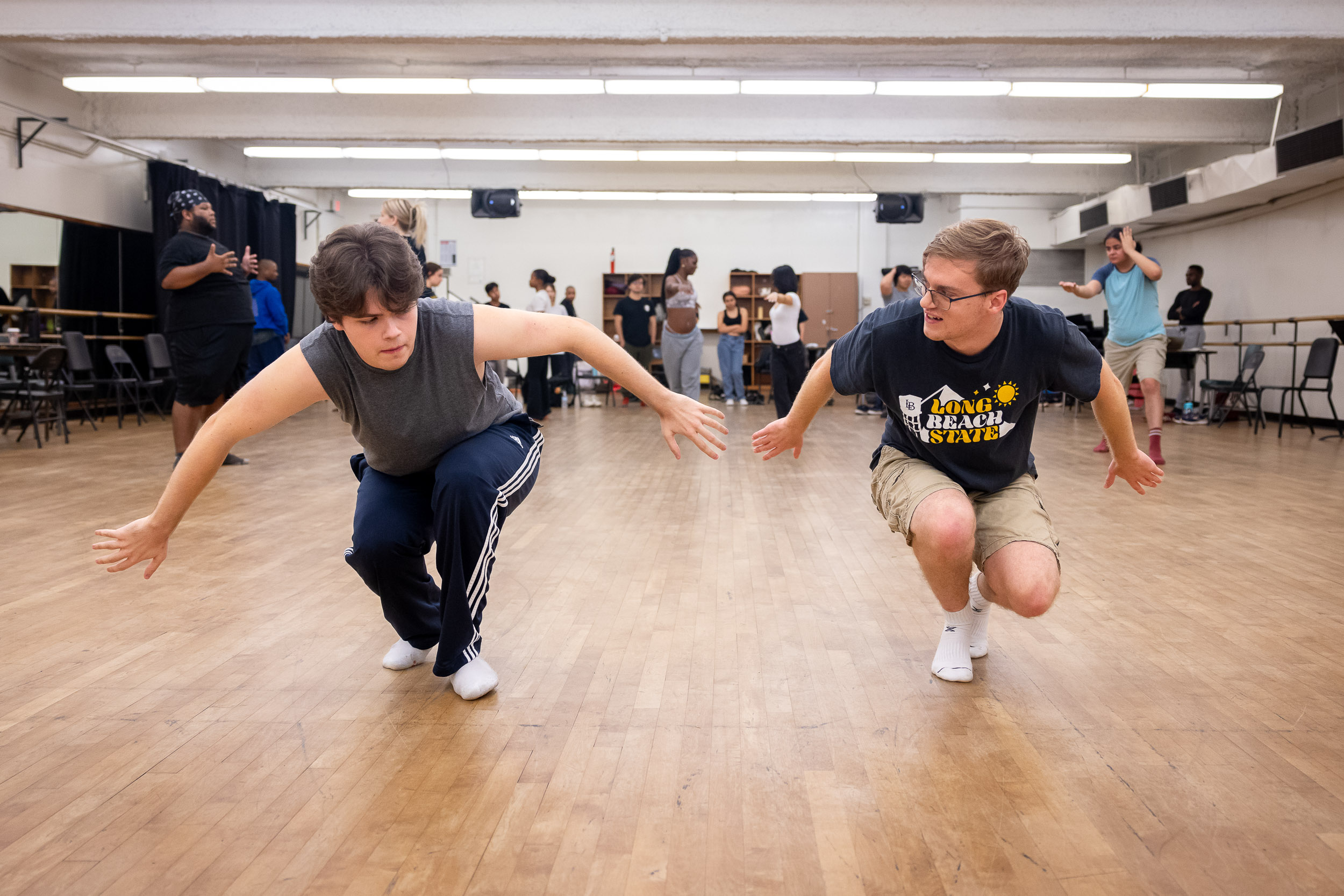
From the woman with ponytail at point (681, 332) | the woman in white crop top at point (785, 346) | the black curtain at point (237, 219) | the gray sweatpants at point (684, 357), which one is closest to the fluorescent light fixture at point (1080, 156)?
the woman in white crop top at point (785, 346)

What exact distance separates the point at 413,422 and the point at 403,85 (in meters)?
7.43

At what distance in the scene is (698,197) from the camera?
14.6m

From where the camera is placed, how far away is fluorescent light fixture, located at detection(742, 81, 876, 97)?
867 cm

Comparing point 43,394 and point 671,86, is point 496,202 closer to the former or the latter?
point 671,86

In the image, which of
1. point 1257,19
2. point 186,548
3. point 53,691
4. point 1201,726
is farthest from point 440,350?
point 1257,19

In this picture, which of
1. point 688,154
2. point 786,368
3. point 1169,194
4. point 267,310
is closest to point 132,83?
point 267,310

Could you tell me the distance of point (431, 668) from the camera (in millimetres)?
2223

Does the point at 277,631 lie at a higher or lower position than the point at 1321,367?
lower

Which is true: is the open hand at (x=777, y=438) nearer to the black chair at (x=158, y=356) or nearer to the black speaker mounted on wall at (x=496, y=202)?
the black chair at (x=158, y=356)

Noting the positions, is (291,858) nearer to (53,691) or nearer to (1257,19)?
(53,691)

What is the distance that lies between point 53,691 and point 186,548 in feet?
4.96

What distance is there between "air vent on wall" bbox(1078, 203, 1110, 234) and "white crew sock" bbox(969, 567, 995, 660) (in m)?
11.9

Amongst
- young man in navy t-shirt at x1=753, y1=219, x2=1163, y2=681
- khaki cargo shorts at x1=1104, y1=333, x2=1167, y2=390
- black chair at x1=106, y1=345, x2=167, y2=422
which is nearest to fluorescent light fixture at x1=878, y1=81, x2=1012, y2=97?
khaki cargo shorts at x1=1104, y1=333, x2=1167, y2=390

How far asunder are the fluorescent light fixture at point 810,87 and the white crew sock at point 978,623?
7.38 metres
